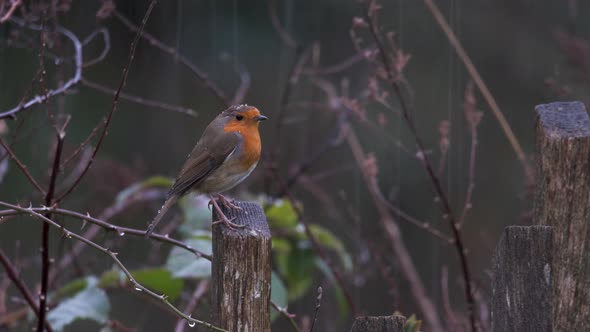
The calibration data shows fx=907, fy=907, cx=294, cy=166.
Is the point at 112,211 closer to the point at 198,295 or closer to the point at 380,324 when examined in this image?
the point at 198,295

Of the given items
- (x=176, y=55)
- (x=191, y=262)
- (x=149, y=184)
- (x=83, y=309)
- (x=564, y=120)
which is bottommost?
(x=83, y=309)

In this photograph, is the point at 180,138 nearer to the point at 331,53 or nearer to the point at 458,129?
the point at 331,53

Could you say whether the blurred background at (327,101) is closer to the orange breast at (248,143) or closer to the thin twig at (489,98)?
the thin twig at (489,98)

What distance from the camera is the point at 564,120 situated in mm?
2242

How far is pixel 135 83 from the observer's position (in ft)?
23.8

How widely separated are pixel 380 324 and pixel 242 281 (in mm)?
315

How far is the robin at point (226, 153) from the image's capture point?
3.25 meters

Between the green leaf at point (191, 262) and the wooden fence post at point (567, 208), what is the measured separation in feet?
4.99

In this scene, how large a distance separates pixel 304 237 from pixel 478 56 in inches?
142

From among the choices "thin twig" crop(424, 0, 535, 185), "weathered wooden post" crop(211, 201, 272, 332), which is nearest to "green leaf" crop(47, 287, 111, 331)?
"weathered wooden post" crop(211, 201, 272, 332)

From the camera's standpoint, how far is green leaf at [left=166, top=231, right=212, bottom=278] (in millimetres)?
3377

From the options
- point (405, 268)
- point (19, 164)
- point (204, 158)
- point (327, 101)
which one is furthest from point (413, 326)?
point (327, 101)

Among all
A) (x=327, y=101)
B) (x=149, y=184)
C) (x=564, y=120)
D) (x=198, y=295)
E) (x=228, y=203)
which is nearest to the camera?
(x=564, y=120)

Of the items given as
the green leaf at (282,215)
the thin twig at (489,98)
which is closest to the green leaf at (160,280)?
the green leaf at (282,215)
